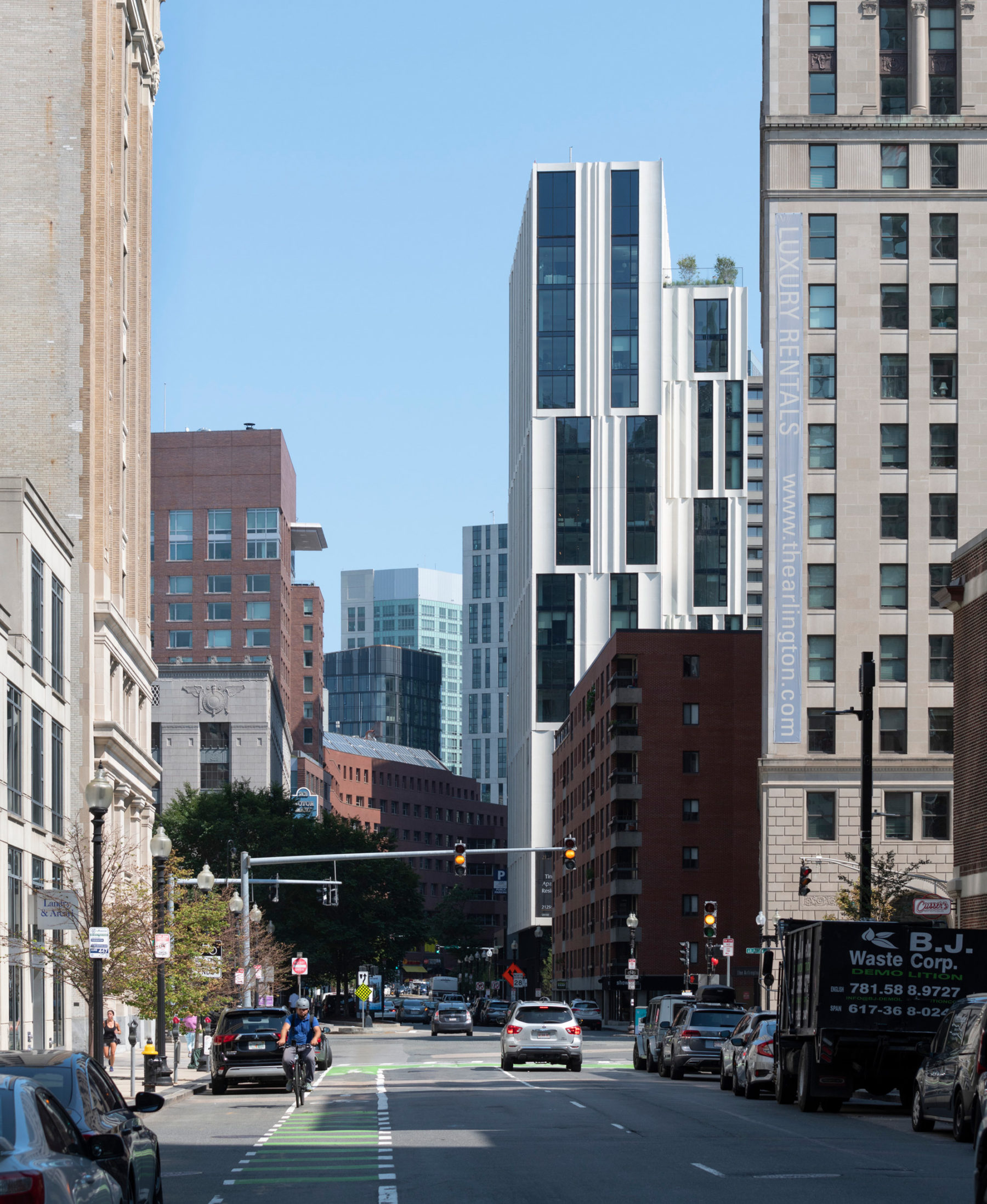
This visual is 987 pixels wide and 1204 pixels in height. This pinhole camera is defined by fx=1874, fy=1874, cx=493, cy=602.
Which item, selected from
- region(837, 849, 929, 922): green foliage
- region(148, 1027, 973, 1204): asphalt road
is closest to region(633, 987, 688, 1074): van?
region(148, 1027, 973, 1204): asphalt road

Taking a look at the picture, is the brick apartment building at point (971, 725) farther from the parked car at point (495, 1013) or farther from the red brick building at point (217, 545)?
the red brick building at point (217, 545)

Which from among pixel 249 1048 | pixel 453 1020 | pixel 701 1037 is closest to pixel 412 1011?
pixel 453 1020

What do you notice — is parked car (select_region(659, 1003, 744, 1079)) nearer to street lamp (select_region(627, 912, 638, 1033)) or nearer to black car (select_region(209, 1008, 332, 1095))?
black car (select_region(209, 1008, 332, 1095))

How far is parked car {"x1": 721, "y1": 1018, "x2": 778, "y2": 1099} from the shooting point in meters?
34.8

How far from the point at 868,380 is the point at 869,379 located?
0.25 feet

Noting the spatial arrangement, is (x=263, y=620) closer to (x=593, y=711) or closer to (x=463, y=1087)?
(x=593, y=711)

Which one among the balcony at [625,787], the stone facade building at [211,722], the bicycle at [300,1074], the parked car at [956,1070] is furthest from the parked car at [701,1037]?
the stone facade building at [211,722]

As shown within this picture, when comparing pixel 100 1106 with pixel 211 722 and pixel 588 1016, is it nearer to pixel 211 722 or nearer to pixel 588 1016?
pixel 588 1016

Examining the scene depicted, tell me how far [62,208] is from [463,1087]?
33.8 meters

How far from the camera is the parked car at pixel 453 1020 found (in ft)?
290

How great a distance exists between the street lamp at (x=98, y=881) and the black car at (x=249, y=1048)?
20.8 ft

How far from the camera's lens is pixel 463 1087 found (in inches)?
1527

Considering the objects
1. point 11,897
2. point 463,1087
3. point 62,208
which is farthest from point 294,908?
point 463,1087

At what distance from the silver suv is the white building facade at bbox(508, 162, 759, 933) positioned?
311 feet
